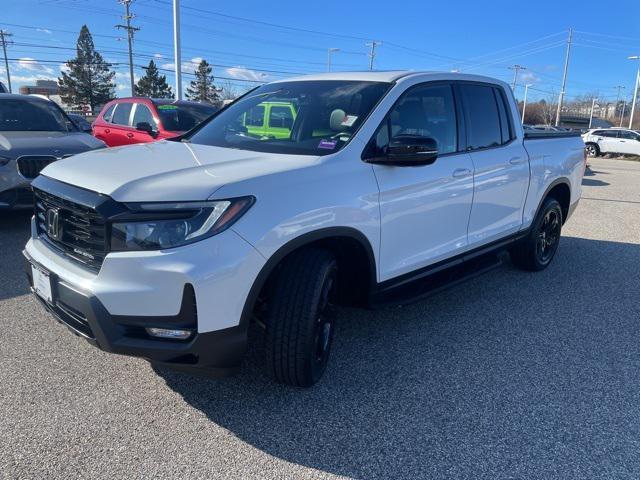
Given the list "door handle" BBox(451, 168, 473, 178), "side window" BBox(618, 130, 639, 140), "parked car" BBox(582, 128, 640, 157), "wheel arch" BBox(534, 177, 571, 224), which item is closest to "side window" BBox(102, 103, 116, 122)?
"wheel arch" BBox(534, 177, 571, 224)

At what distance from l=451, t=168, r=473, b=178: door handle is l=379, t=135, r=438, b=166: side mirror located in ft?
2.28

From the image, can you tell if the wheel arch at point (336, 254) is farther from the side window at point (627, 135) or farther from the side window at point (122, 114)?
the side window at point (627, 135)

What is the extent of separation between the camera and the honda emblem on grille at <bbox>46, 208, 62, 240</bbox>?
279cm

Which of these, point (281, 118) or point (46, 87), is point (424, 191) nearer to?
point (281, 118)

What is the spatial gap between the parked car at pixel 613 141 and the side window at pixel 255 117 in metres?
27.2

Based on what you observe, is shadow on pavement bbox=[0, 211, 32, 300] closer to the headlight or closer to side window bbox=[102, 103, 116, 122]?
the headlight

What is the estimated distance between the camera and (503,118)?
464cm

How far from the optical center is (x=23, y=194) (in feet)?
20.0

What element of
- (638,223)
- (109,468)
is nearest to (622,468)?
(109,468)

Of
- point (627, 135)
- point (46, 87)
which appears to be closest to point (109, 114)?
point (627, 135)

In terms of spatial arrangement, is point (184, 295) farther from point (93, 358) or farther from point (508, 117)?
point (508, 117)

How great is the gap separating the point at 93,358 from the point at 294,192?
5.95 feet

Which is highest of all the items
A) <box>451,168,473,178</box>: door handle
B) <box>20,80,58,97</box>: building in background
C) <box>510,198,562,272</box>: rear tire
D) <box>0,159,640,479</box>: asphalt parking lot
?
<box>20,80,58,97</box>: building in background

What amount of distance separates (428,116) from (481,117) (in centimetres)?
80
